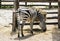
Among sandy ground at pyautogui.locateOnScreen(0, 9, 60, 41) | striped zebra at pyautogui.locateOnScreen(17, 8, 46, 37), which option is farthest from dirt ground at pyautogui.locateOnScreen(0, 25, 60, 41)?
striped zebra at pyautogui.locateOnScreen(17, 8, 46, 37)

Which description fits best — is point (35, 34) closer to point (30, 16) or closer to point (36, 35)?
point (36, 35)

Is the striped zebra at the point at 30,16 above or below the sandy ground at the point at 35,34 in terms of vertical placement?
above

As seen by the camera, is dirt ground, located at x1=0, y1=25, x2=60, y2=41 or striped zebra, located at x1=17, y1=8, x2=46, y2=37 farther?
striped zebra, located at x1=17, y1=8, x2=46, y2=37

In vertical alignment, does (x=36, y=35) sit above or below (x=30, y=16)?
below

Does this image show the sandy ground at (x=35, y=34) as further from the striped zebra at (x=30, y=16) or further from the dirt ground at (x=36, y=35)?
the striped zebra at (x=30, y=16)

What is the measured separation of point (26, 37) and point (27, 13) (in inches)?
29.5

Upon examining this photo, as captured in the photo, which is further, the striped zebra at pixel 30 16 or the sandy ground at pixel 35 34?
the striped zebra at pixel 30 16

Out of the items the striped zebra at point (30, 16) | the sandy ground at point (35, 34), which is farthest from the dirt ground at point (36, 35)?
the striped zebra at point (30, 16)

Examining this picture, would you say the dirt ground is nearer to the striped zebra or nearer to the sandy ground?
the sandy ground

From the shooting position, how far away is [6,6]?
12.2m

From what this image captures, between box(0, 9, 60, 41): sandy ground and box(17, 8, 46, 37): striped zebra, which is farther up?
box(17, 8, 46, 37): striped zebra

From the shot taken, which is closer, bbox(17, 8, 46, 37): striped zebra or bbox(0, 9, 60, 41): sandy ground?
bbox(0, 9, 60, 41): sandy ground

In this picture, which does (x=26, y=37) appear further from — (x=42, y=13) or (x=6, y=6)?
(x=6, y=6)

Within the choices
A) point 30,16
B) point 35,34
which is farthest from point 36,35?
point 30,16
